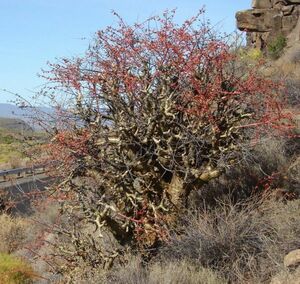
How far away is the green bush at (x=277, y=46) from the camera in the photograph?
2934 cm

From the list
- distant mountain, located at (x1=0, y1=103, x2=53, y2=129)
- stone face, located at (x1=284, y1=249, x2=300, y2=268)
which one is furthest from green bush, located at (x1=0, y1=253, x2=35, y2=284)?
stone face, located at (x1=284, y1=249, x2=300, y2=268)

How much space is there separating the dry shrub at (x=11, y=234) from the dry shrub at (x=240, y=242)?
6287mm

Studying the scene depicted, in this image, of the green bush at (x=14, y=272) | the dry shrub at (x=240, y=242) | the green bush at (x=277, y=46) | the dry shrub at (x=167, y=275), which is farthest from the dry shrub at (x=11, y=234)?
the green bush at (x=277, y=46)

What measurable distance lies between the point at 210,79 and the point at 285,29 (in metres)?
24.6

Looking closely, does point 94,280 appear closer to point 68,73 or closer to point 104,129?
point 104,129

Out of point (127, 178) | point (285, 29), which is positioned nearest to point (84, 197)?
point (127, 178)

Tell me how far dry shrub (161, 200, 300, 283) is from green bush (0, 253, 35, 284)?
2.64 m

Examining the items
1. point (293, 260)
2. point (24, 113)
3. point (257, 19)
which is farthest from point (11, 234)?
point (257, 19)

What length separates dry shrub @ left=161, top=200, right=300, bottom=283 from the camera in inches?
287

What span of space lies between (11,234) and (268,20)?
23.2 m

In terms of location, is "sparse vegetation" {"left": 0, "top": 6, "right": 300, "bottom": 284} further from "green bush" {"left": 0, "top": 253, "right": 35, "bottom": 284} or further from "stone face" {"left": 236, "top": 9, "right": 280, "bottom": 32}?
"stone face" {"left": 236, "top": 9, "right": 280, "bottom": 32}

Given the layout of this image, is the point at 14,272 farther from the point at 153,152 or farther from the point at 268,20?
the point at 268,20

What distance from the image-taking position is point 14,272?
9.45 m

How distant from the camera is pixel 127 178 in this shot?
28.5 feet
